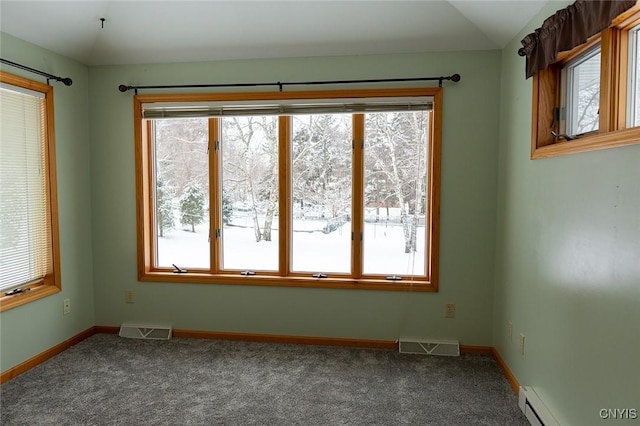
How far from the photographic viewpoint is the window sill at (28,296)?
2678mm

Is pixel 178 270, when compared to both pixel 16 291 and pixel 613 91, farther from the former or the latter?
pixel 613 91

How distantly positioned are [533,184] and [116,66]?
3.33m

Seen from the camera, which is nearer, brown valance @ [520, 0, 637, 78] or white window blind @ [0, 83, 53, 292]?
brown valance @ [520, 0, 637, 78]

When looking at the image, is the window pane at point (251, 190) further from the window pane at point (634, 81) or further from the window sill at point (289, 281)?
the window pane at point (634, 81)

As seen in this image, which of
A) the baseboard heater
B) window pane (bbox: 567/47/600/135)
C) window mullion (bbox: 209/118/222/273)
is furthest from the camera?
window mullion (bbox: 209/118/222/273)

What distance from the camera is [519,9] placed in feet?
7.77

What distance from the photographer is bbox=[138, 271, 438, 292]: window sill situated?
317cm

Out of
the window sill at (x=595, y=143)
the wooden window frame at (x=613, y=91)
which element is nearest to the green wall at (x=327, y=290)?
the window sill at (x=595, y=143)

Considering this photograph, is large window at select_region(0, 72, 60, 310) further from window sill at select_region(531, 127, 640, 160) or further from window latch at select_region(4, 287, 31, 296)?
window sill at select_region(531, 127, 640, 160)

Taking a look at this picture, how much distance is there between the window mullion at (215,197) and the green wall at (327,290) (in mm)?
281

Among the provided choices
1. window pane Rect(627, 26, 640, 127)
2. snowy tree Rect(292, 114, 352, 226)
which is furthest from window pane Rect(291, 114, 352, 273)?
window pane Rect(627, 26, 640, 127)

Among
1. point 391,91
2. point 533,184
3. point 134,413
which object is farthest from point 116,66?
point 533,184

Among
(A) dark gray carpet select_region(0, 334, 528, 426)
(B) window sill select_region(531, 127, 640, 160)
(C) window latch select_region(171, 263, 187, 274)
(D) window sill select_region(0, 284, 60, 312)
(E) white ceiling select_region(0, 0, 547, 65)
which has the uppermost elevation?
(E) white ceiling select_region(0, 0, 547, 65)

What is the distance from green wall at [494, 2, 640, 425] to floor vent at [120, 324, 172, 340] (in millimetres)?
2687
